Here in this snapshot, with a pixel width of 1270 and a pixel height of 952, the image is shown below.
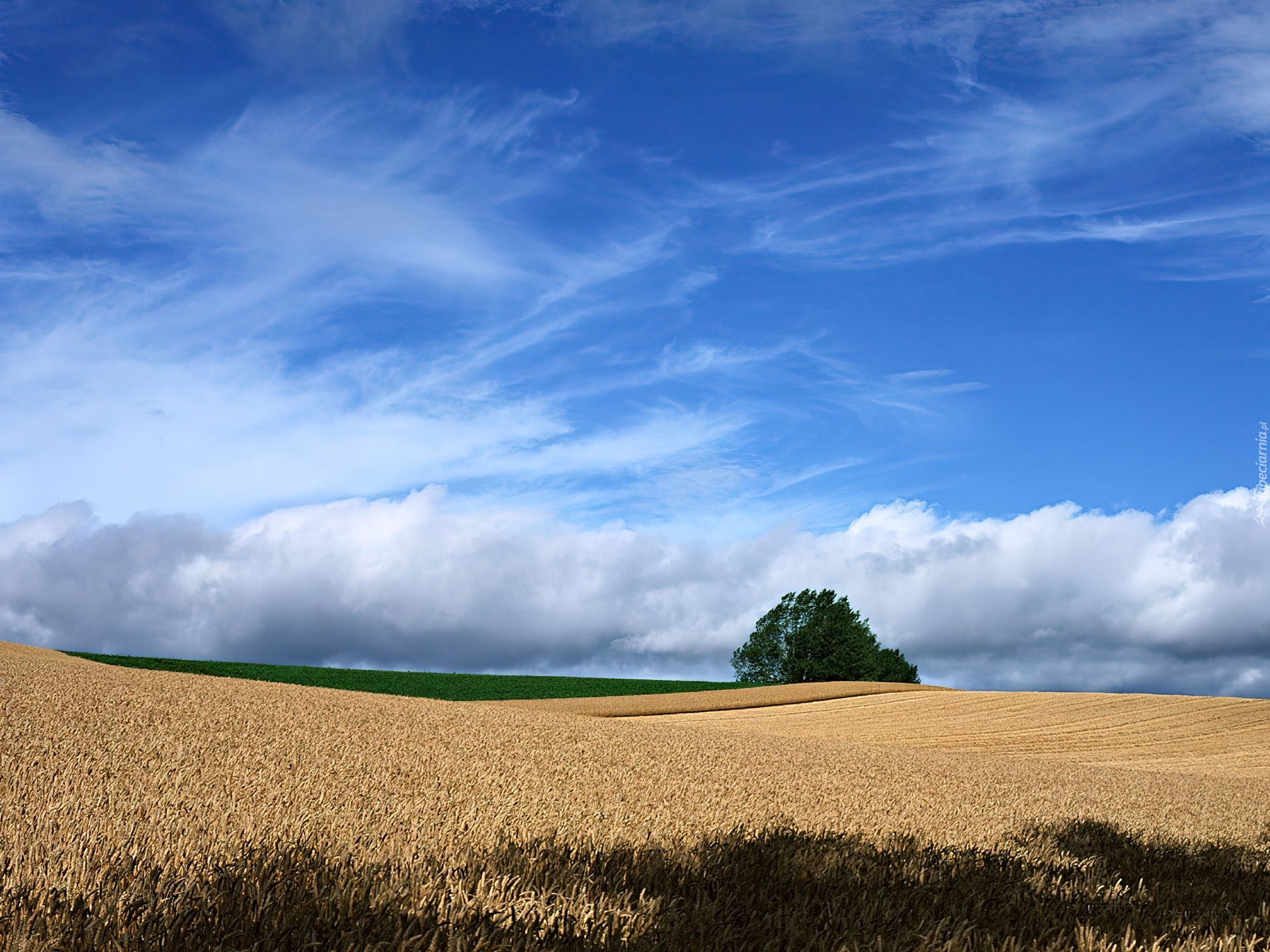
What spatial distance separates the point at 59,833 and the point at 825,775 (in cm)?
673

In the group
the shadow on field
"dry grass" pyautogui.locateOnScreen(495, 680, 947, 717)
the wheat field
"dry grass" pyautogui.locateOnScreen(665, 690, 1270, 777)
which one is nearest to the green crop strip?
"dry grass" pyautogui.locateOnScreen(495, 680, 947, 717)

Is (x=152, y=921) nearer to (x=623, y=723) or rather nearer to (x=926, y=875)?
(x=926, y=875)

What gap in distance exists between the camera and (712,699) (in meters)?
36.2

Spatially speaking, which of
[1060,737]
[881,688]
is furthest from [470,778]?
[881,688]

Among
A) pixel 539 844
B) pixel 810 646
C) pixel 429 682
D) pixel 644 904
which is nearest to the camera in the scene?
pixel 644 904

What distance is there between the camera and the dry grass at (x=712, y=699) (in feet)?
105

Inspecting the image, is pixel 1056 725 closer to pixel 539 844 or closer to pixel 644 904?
pixel 539 844

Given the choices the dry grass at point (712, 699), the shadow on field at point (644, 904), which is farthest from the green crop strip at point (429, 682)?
the shadow on field at point (644, 904)

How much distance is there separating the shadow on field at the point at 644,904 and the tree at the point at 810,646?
163ft

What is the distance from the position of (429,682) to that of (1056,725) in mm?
28356

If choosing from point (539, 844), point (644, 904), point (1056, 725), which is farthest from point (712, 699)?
point (644, 904)

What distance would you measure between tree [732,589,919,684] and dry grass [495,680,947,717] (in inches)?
382

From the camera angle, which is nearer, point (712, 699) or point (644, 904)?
point (644, 904)

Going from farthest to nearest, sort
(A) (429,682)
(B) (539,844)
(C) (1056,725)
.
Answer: (A) (429,682)
(C) (1056,725)
(B) (539,844)
